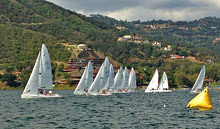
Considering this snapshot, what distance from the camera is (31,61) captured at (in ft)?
640

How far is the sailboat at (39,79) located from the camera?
254 feet

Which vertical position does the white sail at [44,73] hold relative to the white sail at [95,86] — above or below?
above

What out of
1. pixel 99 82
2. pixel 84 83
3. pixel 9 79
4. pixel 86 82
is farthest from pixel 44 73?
pixel 9 79

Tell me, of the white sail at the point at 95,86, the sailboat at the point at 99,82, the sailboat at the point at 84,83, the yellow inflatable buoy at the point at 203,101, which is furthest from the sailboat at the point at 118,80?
the yellow inflatable buoy at the point at 203,101

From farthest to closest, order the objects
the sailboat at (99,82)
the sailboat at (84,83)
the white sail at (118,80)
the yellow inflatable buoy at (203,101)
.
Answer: the white sail at (118,80), the sailboat at (84,83), the sailboat at (99,82), the yellow inflatable buoy at (203,101)

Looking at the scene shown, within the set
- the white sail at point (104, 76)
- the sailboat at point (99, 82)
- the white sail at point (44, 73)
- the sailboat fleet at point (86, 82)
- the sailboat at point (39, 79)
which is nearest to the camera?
the sailboat at point (39, 79)

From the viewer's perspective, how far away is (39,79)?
259 ft

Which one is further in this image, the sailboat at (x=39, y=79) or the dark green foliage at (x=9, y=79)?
the dark green foliage at (x=9, y=79)

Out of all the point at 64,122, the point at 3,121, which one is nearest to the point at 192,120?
the point at 64,122

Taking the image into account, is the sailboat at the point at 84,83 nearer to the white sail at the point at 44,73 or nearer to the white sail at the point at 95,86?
the white sail at the point at 95,86

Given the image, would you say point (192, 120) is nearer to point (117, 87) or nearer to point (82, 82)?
point (82, 82)

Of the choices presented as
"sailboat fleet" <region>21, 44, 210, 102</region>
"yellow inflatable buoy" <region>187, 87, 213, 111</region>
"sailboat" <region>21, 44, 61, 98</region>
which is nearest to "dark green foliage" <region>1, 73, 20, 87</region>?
"sailboat fleet" <region>21, 44, 210, 102</region>

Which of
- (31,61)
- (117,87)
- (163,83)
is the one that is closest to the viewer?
(117,87)

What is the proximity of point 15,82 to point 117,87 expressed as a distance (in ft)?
170
